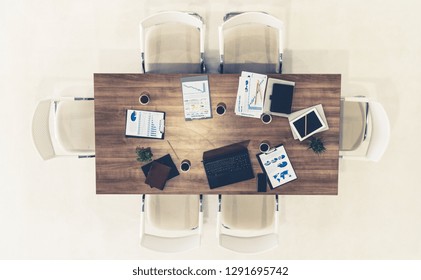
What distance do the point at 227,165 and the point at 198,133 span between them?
31cm

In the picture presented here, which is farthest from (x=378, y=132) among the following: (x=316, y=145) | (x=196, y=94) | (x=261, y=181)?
(x=196, y=94)

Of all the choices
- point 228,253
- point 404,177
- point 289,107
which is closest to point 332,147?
point 289,107

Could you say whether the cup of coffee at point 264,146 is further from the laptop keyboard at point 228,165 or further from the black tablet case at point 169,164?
the black tablet case at point 169,164

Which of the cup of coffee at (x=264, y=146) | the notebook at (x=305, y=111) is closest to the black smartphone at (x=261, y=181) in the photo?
the cup of coffee at (x=264, y=146)

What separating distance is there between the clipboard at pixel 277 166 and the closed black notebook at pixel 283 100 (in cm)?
26

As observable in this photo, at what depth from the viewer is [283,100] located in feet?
8.59

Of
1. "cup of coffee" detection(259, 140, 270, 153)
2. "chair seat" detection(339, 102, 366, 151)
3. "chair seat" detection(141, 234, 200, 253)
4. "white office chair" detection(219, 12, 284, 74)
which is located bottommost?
"chair seat" detection(141, 234, 200, 253)

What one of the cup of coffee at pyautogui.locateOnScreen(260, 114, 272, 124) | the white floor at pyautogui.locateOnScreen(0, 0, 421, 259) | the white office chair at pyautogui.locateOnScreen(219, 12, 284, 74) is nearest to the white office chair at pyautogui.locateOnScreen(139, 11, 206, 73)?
the white floor at pyautogui.locateOnScreen(0, 0, 421, 259)

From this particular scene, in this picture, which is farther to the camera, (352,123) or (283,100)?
(352,123)

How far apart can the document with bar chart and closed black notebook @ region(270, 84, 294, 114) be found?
0.80 metres

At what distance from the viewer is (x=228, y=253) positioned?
3.53 metres

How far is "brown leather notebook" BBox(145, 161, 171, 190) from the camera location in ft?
8.69

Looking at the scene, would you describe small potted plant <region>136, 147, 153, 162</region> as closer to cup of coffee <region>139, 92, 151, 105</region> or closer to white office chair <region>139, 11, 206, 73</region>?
cup of coffee <region>139, 92, 151, 105</region>

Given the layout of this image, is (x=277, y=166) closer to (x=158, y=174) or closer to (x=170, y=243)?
(x=158, y=174)
